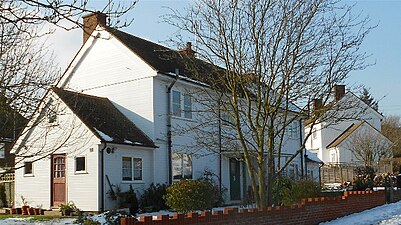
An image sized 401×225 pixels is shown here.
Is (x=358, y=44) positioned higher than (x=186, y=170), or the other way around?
(x=358, y=44)

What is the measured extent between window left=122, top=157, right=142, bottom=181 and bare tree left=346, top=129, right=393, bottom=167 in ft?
99.8

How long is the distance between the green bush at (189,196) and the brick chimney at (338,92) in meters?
6.28

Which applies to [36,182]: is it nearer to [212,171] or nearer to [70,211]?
[70,211]

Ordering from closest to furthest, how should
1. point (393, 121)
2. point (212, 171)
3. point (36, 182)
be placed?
point (36, 182), point (212, 171), point (393, 121)

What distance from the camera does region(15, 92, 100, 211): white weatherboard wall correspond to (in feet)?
69.3

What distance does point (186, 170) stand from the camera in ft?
84.2

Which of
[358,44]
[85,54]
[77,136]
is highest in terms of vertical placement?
[85,54]

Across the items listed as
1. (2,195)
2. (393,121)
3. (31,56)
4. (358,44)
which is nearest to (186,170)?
(2,195)

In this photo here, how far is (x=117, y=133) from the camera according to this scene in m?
22.2

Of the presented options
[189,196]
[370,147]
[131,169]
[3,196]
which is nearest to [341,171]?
[370,147]

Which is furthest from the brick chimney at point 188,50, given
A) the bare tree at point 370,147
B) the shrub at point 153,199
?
the bare tree at point 370,147

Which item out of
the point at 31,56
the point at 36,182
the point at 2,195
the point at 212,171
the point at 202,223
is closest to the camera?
the point at 202,223

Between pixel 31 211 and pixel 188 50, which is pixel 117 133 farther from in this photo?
pixel 188 50

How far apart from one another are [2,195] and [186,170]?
839cm
